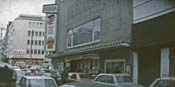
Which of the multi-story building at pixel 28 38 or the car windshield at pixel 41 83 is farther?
the multi-story building at pixel 28 38

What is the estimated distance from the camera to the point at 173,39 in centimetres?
1772

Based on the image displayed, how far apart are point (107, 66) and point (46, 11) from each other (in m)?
15.6

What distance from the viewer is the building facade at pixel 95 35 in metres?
24.2

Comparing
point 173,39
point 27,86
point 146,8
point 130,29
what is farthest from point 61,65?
point 27,86

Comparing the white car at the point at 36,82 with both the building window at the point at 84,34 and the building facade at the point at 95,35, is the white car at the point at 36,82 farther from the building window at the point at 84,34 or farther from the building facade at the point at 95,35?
the building window at the point at 84,34

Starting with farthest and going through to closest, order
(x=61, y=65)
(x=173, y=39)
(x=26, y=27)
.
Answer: (x=26, y=27)
(x=61, y=65)
(x=173, y=39)

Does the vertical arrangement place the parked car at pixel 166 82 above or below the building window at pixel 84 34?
below

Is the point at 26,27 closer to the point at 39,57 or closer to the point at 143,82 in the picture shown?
the point at 39,57

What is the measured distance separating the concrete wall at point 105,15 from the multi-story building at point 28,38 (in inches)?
929

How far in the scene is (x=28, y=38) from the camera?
68188 mm

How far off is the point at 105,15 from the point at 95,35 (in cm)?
297

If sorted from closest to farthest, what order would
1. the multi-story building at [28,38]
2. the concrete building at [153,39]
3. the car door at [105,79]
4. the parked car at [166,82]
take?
1. the parked car at [166,82]
2. the car door at [105,79]
3. the concrete building at [153,39]
4. the multi-story building at [28,38]

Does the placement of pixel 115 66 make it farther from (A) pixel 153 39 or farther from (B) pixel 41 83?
(B) pixel 41 83

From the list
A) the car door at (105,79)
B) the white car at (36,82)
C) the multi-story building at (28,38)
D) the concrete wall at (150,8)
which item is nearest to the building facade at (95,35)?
the concrete wall at (150,8)
